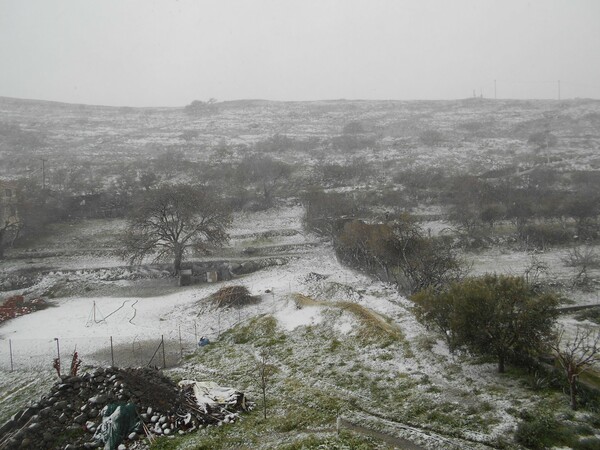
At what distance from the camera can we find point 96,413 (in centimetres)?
1499

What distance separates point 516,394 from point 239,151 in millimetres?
67924

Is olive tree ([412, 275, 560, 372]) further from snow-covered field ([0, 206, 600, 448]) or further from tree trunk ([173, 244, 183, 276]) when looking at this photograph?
tree trunk ([173, 244, 183, 276])

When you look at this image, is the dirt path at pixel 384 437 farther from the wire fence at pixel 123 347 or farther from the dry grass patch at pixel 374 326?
the wire fence at pixel 123 347

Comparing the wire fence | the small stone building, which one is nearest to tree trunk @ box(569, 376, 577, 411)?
the wire fence

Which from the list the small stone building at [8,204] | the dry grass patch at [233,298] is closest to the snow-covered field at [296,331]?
the dry grass patch at [233,298]

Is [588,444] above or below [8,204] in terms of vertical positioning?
below

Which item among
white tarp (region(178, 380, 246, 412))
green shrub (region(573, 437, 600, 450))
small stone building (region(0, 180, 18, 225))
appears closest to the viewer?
green shrub (region(573, 437, 600, 450))

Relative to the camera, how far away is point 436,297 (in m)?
17.6

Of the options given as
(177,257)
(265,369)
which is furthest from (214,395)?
(177,257)

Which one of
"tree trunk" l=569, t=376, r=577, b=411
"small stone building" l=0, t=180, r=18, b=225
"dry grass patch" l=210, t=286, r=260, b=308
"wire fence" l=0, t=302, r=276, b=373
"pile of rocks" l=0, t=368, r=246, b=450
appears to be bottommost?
"wire fence" l=0, t=302, r=276, b=373

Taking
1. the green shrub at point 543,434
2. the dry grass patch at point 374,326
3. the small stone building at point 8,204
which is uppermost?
the small stone building at point 8,204

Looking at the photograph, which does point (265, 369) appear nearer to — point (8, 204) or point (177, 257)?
point (177, 257)

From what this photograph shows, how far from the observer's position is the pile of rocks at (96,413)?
13867 mm

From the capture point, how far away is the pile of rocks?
1387 cm
